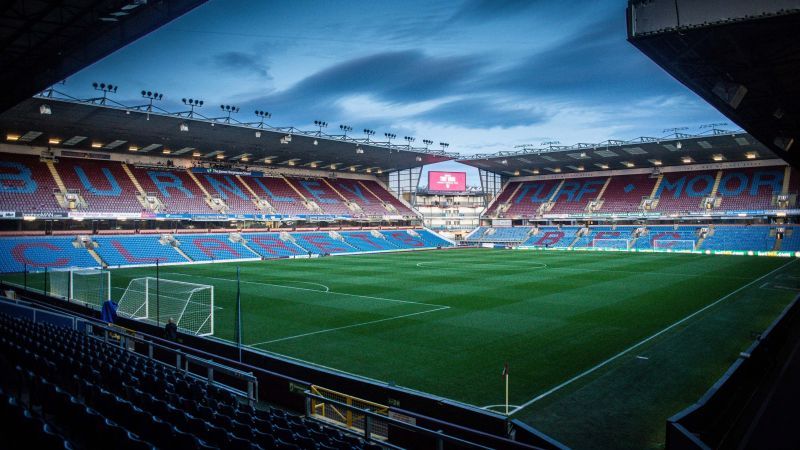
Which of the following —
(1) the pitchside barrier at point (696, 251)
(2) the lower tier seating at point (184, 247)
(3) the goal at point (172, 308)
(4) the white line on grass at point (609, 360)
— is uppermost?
(2) the lower tier seating at point (184, 247)

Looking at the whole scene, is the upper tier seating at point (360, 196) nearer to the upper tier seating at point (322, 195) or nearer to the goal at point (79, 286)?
the upper tier seating at point (322, 195)

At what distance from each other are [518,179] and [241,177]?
136ft

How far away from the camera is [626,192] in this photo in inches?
2473

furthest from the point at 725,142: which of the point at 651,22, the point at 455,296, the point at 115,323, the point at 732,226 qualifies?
the point at 115,323

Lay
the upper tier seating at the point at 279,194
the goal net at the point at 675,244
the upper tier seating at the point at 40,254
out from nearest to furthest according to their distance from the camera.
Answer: the upper tier seating at the point at 40,254
the goal net at the point at 675,244
the upper tier seating at the point at 279,194

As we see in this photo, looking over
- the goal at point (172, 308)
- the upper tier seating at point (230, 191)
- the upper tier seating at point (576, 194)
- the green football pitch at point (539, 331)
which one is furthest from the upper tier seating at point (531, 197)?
the goal at point (172, 308)

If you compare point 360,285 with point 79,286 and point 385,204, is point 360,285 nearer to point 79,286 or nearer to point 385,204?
point 79,286

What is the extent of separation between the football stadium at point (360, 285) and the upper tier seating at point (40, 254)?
0.94ft

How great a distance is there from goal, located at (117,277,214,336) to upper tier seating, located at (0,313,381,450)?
23.9 feet

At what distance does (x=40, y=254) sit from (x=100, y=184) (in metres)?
10.7

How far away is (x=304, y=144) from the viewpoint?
49.0 metres

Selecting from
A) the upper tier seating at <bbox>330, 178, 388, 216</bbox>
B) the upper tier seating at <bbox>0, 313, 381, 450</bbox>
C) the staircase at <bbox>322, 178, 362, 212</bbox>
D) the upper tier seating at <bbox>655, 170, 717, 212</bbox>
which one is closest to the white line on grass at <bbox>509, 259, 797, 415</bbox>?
the upper tier seating at <bbox>0, 313, 381, 450</bbox>

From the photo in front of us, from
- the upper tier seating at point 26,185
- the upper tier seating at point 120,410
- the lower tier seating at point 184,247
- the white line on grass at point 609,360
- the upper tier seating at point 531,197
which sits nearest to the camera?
the upper tier seating at point 120,410

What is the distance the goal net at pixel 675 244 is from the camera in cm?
5193
